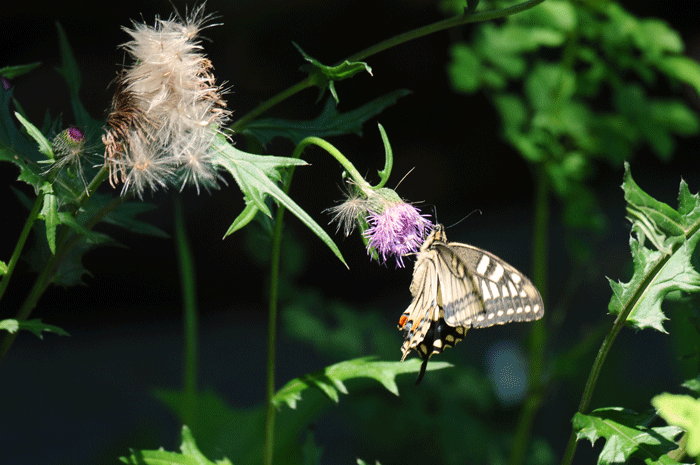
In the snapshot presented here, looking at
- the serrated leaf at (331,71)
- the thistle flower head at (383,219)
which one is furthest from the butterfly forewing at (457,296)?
the serrated leaf at (331,71)

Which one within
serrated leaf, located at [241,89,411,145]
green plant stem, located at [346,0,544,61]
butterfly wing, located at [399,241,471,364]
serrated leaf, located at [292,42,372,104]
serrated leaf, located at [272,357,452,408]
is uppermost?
green plant stem, located at [346,0,544,61]

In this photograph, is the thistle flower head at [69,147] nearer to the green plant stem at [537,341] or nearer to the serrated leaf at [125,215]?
the serrated leaf at [125,215]

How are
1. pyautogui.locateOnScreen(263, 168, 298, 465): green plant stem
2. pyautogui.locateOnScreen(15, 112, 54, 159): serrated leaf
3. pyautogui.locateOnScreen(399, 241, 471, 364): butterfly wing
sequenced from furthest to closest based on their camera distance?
pyautogui.locateOnScreen(399, 241, 471, 364): butterfly wing
pyautogui.locateOnScreen(263, 168, 298, 465): green plant stem
pyautogui.locateOnScreen(15, 112, 54, 159): serrated leaf

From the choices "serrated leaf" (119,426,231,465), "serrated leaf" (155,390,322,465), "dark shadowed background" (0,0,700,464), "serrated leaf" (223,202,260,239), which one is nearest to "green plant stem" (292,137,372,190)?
"serrated leaf" (223,202,260,239)

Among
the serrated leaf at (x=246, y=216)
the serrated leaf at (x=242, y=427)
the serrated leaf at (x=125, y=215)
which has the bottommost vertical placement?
the serrated leaf at (x=242, y=427)

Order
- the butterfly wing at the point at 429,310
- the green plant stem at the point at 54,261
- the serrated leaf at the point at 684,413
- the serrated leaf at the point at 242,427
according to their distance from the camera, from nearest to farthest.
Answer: the serrated leaf at the point at 684,413 < the green plant stem at the point at 54,261 < the butterfly wing at the point at 429,310 < the serrated leaf at the point at 242,427

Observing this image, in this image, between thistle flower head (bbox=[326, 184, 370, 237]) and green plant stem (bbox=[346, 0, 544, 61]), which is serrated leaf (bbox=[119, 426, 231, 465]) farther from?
green plant stem (bbox=[346, 0, 544, 61])

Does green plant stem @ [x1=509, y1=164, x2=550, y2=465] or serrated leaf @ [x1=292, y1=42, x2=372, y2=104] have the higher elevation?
serrated leaf @ [x1=292, y1=42, x2=372, y2=104]
